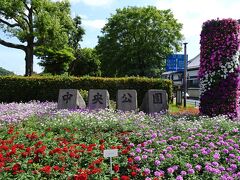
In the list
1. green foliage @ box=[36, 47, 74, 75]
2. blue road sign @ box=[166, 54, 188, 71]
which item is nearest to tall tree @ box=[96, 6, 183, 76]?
green foliage @ box=[36, 47, 74, 75]

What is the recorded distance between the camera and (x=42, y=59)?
1592 inches

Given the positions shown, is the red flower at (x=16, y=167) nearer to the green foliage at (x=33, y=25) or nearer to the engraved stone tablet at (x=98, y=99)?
the engraved stone tablet at (x=98, y=99)

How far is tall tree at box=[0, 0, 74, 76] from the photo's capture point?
30.5m

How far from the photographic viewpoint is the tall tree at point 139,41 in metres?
45.0

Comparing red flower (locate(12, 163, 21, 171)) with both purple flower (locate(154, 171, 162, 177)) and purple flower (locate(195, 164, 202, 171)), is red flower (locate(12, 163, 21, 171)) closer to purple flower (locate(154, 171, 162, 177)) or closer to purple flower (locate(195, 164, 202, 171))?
purple flower (locate(154, 171, 162, 177))

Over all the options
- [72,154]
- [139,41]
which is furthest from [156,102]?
[139,41]

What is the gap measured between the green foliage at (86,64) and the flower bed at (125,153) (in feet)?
143

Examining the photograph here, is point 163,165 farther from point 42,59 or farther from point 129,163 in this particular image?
point 42,59

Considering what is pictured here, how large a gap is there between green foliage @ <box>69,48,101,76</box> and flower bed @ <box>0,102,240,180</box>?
43663 millimetres

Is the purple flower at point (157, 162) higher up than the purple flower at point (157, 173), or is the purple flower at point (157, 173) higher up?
the purple flower at point (157, 162)

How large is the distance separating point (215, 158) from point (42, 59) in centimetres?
3573

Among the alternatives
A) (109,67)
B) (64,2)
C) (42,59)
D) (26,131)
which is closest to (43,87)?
(26,131)

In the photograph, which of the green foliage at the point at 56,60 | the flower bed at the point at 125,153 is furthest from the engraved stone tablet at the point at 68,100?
the green foliage at the point at 56,60

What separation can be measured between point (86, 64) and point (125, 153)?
4697 cm
